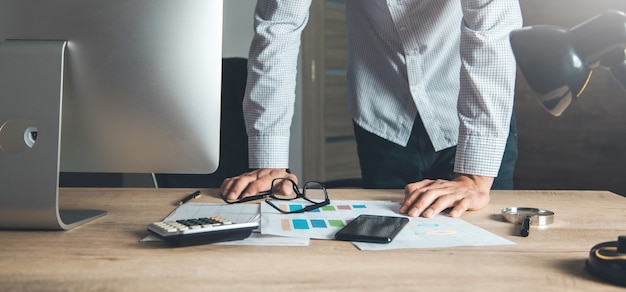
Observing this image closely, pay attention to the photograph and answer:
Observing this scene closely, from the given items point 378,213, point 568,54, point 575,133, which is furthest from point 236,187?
point 575,133

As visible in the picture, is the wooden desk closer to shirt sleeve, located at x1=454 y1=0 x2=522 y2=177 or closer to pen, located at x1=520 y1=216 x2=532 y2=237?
pen, located at x1=520 y1=216 x2=532 y2=237

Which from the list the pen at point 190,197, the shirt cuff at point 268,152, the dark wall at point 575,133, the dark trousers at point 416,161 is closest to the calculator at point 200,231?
the pen at point 190,197

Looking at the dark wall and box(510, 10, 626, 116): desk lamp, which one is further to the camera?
the dark wall

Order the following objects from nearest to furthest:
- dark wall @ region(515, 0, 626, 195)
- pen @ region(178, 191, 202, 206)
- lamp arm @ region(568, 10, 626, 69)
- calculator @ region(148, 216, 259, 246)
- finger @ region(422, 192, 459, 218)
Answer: lamp arm @ region(568, 10, 626, 69)
calculator @ region(148, 216, 259, 246)
finger @ region(422, 192, 459, 218)
pen @ region(178, 191, 202, 206)
dark wall @ region(515, 0, 626, 195)

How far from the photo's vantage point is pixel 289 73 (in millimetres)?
1479

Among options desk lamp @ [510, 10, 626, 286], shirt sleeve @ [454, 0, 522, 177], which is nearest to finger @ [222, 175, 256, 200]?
shirt sleeve @ [454, 0, 522, 177]

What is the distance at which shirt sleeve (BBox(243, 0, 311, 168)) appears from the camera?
144 cm

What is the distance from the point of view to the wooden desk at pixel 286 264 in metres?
0.69

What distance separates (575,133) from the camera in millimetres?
2504

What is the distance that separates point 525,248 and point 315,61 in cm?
292

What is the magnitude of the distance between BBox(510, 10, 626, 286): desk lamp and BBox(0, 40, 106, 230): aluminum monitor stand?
2.18 ft

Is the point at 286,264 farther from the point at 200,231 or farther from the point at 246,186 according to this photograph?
the point at 246,186

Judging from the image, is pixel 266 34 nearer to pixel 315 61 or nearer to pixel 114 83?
pixel 114 83

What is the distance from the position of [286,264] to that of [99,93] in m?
0.44
